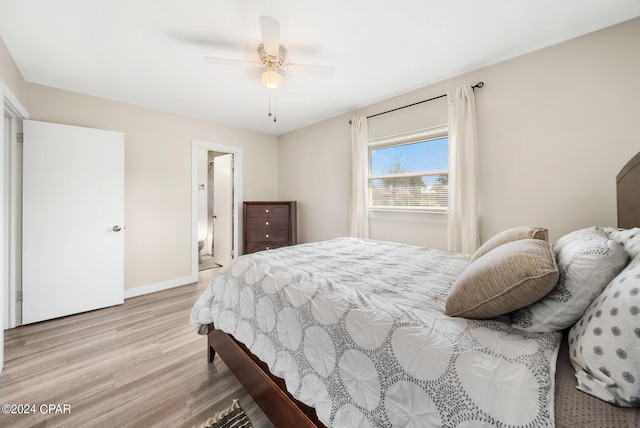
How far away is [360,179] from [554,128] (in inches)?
74.0

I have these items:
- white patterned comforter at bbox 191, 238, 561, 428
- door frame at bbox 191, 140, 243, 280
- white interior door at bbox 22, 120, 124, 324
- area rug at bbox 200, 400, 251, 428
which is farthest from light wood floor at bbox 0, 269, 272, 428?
door frame at bbox 191, 140, 243, 280

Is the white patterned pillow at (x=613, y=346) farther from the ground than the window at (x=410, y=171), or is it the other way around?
the window at (x=410, y=171)

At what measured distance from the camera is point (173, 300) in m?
3.07

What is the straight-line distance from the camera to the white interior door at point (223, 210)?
437cm

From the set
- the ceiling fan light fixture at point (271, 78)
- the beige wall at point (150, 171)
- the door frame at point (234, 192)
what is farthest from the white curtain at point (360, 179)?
the beige wall at point (150, 171)

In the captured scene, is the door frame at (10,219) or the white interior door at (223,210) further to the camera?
the white interior door at (223,210)

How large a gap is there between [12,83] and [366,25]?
3.08 metres

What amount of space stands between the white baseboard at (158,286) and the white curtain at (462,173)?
3577mm

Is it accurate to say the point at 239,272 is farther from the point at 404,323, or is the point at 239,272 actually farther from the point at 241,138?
the point at 241,138

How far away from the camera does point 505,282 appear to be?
2.68 ft

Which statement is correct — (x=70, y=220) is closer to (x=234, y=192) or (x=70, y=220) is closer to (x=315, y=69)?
(x=234, y=192)

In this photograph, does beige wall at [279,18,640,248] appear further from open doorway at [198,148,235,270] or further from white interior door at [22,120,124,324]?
white interior door at [22,120,124,324]

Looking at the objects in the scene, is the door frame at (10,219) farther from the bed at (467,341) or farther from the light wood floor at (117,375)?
the bed at (467,341)

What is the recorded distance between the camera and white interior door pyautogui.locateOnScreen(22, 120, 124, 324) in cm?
246
